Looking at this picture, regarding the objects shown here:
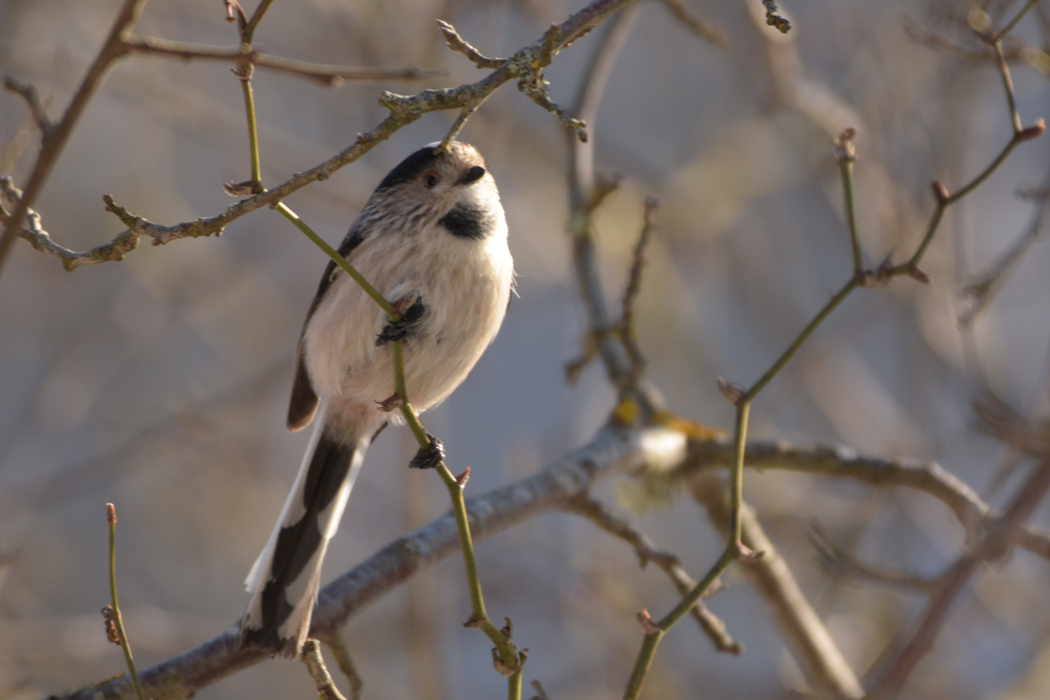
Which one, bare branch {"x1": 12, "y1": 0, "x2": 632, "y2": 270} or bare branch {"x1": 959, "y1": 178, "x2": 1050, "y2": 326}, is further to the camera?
bare branch {"x1": 959, "y1": 178, "x2": 1050, "y2": 326}

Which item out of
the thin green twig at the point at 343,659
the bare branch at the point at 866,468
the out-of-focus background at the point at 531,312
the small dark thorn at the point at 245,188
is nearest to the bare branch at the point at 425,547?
the thin green twig at the point at 343,659

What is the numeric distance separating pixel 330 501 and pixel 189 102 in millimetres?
2662

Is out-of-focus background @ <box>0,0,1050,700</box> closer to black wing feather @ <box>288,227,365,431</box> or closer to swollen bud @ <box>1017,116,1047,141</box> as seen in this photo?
black wing feather @ <box>288,227,365,431</box>

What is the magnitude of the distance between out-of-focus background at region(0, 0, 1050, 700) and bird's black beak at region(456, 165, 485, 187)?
54.9 inches

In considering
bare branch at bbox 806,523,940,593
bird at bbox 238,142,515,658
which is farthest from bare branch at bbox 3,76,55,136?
bare branch at bbox 806,523,940,593

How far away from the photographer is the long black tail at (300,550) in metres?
2.09

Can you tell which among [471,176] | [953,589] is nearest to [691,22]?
[471,176]

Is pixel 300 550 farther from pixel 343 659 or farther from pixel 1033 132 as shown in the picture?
pixel 1033 132

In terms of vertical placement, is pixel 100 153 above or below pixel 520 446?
above

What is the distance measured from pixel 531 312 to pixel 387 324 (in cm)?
508

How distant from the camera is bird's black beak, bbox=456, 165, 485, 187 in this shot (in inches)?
102

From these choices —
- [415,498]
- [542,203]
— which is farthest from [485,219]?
[542,203]

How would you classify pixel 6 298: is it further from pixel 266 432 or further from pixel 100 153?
pixel 266 432

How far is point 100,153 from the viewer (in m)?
6.37
